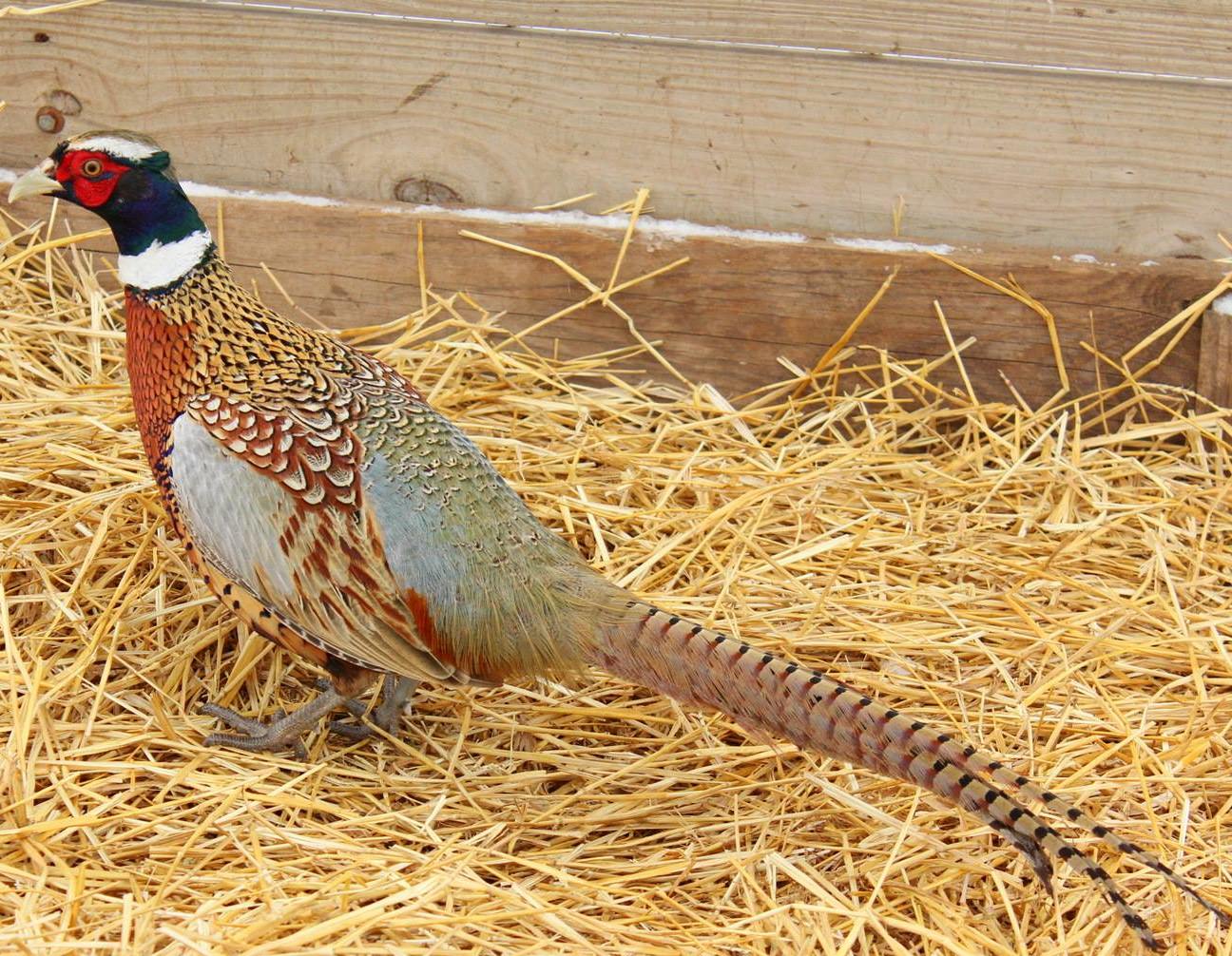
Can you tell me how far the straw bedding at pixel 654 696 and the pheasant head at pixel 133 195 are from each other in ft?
1.86

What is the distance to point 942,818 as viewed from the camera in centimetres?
210

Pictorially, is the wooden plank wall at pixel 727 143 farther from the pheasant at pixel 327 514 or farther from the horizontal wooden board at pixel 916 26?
the pheasant at pixel 327 514

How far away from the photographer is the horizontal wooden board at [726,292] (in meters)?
3.01

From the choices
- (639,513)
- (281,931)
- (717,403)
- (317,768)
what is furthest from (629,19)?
(281,931)

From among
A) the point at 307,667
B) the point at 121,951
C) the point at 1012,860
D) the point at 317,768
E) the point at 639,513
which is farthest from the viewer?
the point at 639,513

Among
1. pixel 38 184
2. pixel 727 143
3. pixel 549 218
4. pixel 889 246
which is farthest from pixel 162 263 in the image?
pixel 889 246

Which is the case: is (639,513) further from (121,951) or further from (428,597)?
(121,951)

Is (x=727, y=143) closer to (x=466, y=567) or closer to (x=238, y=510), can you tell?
(x=466, y=567)

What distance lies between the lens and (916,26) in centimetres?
296

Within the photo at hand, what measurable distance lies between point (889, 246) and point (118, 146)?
170 cm

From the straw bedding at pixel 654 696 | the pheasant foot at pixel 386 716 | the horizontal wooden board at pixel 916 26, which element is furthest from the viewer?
the horizontal wooden board at pixel 916 26

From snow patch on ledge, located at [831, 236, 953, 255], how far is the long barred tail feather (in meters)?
1.30

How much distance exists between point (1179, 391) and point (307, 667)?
6.50 ft

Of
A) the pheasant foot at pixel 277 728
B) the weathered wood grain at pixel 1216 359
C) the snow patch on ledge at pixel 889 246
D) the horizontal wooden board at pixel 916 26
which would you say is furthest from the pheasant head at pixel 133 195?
the weathered wood grain at pixel 1216 359
